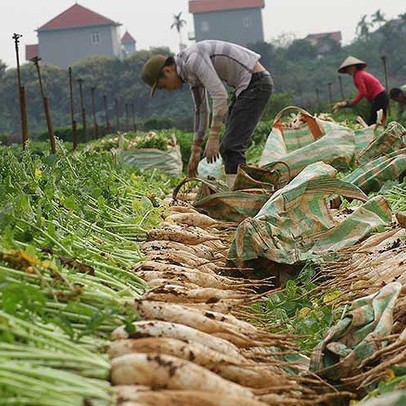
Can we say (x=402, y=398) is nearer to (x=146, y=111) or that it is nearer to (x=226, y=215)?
(x=226, y=215)

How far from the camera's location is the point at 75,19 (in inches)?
3797

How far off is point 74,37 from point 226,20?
17.6 m

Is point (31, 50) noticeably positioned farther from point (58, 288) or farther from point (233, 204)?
point (58, 288)

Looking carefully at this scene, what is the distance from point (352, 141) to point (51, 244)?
5.01 meters

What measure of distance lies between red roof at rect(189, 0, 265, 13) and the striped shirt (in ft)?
297

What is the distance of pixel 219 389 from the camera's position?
2439mm

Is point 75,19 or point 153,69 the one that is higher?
point 75,19

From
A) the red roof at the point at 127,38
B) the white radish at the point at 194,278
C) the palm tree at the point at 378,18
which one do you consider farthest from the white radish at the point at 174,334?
the red roof at the point at 127,38

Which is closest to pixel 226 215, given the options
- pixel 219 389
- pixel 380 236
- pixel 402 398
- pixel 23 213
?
pixel 380 236

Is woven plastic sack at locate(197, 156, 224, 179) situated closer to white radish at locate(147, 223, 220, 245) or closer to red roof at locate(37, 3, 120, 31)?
white radish at locate(147, 223, 220, 245)

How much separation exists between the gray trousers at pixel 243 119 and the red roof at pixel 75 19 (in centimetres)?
9093

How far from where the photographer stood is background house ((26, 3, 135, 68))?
94.6 metres

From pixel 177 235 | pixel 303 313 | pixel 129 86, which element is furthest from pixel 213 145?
pixel 129 86

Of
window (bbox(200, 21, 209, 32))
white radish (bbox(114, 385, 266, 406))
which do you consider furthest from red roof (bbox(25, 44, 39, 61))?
white radish (bbox(114, 385, 266, 406))
